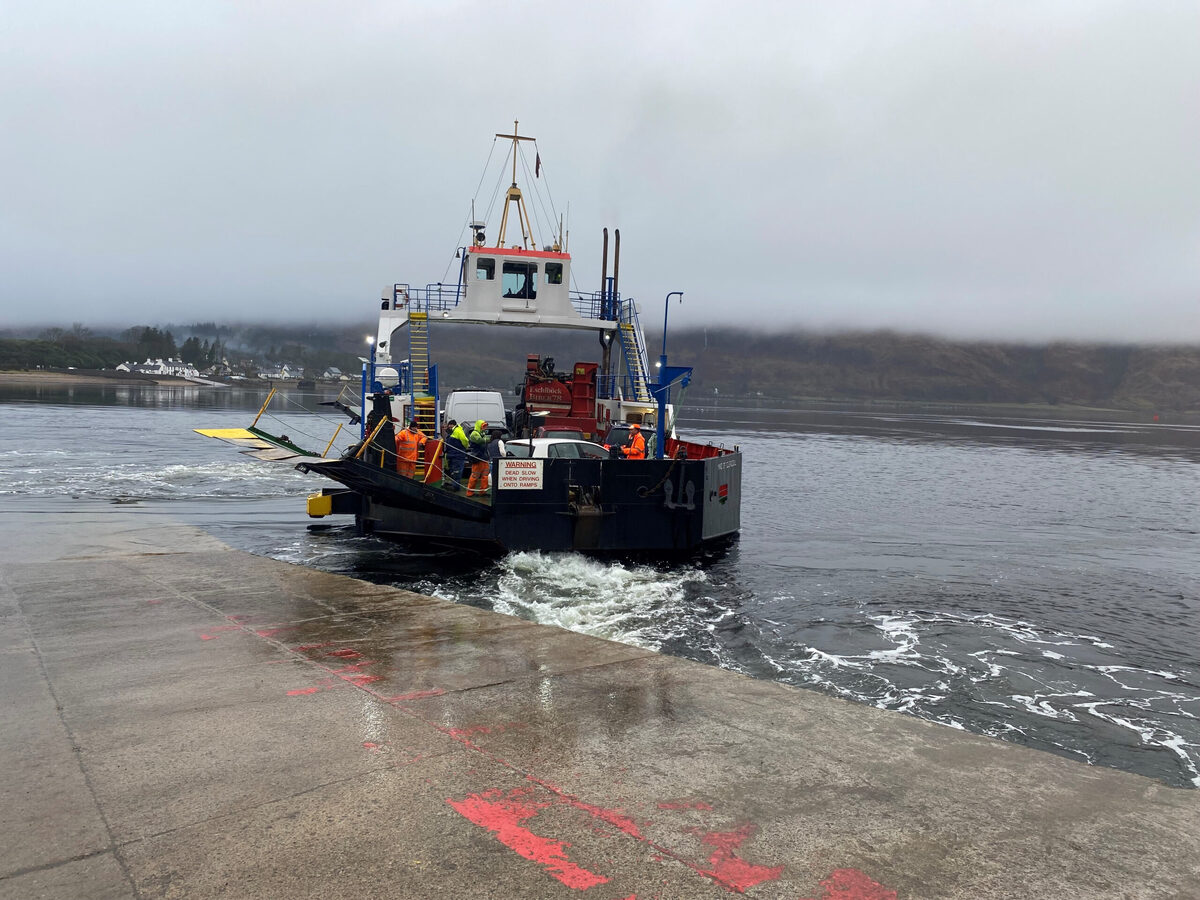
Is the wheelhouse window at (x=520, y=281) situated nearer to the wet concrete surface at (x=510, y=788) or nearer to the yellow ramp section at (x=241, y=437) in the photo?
the yellow ramp section at (x=241, y=437)

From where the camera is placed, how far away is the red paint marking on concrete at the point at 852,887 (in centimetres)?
353

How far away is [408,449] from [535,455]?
2.29 m

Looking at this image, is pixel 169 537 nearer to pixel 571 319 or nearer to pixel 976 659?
pixel 571 319

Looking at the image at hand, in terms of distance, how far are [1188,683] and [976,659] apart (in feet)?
7.50

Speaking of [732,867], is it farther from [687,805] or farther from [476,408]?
[476,408]

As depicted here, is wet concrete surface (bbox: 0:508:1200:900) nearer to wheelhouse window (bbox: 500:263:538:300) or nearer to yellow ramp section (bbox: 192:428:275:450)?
yellow ramp section (bbox: 192:428:275:450)

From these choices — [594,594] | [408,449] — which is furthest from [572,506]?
[408,449]

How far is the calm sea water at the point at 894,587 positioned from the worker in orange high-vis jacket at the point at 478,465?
54.2 inches

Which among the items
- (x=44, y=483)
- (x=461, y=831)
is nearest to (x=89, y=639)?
(x=461, y=831)

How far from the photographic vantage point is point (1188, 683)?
956cm

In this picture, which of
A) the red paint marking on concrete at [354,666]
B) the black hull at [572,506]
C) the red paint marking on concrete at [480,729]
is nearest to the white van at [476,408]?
the black hull at [572,506]

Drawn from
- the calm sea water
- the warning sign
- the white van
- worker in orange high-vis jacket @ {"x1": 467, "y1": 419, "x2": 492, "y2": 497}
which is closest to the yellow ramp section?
the calm sea water

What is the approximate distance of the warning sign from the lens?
13.8 meters

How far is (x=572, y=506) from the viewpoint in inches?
553
